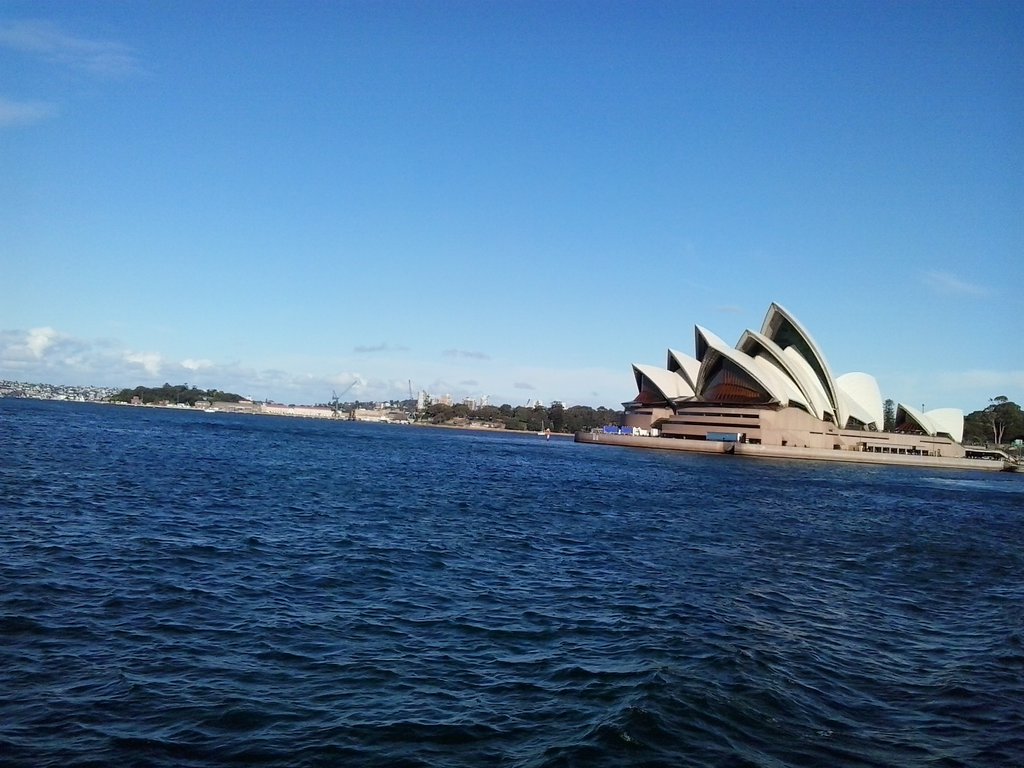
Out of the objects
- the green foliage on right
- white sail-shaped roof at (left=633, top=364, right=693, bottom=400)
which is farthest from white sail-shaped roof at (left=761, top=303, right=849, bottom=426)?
the green foliage on right

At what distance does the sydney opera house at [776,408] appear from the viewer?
79.8m

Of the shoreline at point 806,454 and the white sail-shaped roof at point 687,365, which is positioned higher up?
the white sail-shaped roof at point 687,365

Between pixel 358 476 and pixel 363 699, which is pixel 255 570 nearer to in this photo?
pixel 363 699

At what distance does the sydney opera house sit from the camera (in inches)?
3140

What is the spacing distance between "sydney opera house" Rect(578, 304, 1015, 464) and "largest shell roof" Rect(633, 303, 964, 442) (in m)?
0.11

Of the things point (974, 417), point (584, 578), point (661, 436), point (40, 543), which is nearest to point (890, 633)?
point (584, 578)

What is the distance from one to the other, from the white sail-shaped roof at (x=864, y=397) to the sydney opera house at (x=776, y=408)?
6.4 inches

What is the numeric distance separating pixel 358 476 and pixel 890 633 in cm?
2221

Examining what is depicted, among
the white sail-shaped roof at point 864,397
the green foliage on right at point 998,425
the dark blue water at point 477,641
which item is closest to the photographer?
the dark blue water at point 477,641

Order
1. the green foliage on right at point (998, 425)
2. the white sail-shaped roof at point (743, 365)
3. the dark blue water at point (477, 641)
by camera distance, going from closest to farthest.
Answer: the dark blue water at point (477, 641) → the white sail-shaped roof at point (743, 365) → the green foliage on right at point (998, 425)

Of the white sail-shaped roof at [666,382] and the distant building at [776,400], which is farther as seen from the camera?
the white sail-shaped roof at [666,382]

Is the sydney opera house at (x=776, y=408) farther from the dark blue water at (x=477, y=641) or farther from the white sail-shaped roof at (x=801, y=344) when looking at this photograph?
the dark blue water at (x=477, y=641)

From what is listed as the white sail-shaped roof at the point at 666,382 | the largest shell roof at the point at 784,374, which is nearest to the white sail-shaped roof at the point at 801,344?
the largest shell roof at the point at 784,374

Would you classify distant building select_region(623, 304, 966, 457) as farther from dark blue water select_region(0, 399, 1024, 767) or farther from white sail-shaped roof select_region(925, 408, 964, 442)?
dark blue water select_region(0, 399, 1024, 767)
